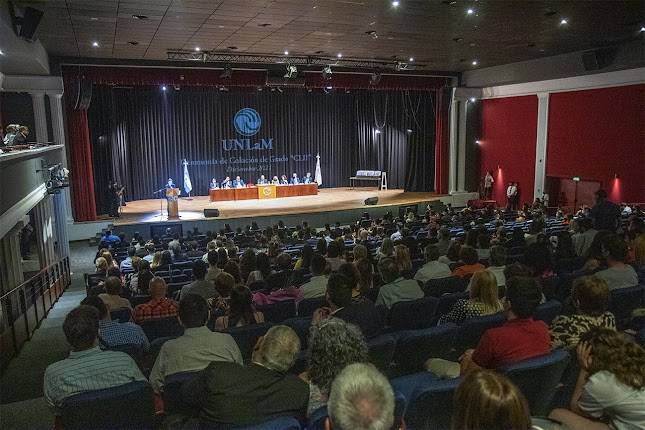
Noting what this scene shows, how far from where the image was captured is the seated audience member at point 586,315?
3.06m

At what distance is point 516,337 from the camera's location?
2828 millimetres

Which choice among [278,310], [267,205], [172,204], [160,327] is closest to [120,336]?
[160,327]

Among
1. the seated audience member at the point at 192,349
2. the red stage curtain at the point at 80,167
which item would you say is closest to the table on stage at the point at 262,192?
the red stage curtain at the point at 80,167

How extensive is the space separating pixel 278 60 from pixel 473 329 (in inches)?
486

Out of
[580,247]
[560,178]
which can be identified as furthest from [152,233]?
[560,178]

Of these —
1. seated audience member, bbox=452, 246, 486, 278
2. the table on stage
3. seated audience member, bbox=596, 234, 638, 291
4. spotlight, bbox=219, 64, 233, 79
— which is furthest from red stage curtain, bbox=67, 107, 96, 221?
seated audience member, bbox=596, 234, 638, 291

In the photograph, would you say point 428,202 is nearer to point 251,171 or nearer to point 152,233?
point 251,171

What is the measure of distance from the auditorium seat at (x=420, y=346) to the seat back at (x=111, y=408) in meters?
1.60

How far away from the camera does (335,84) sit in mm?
16422

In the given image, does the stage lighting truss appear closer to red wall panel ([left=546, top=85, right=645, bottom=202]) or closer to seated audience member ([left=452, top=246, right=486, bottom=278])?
red wall panel ([left=546, top=85, right=645, bottom=202])

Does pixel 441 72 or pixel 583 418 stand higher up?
pixel 441 72

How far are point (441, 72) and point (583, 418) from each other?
56.1 feet

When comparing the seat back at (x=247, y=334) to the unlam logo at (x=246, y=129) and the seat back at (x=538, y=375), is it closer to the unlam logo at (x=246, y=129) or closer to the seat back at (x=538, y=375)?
the seat back at (x=538, y=375)

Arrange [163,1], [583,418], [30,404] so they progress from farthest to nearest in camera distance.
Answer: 1. [163,1]
2. [30,404]
3. [583,418]
